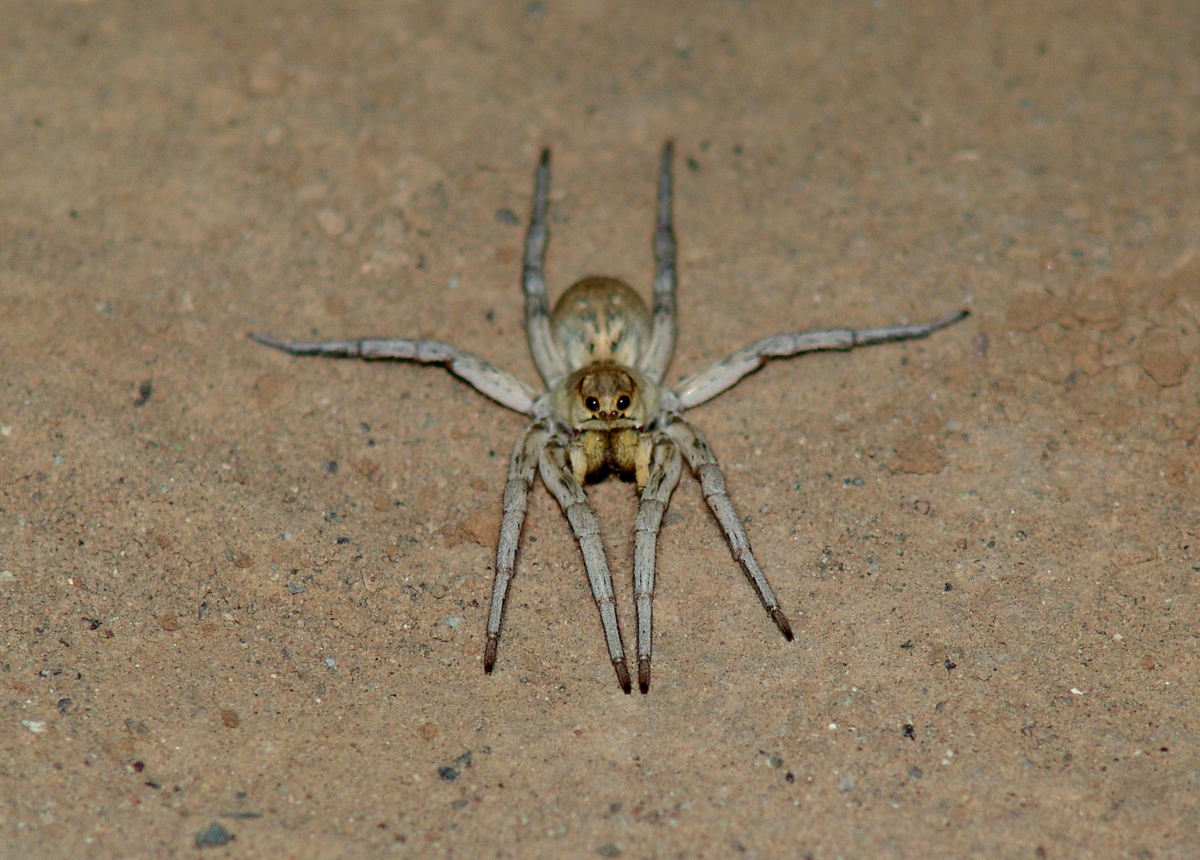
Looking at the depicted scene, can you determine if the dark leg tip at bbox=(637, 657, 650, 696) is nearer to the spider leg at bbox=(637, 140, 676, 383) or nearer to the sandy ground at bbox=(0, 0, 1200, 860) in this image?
the sandy ground at bbox=(0, 0, 1200, 860)

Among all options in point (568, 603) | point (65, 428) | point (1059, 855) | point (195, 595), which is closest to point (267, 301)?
point (65, 428)

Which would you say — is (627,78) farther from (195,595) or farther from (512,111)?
(195,595)

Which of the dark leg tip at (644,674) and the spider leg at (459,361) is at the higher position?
the spider leg at (459,361)

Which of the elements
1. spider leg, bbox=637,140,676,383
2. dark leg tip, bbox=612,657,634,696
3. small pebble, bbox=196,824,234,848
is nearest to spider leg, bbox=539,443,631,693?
dark leg tip, bbox=612,657,634,696

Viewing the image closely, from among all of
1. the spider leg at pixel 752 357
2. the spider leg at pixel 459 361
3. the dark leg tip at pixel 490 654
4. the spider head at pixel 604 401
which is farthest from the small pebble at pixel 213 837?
the spider leg at pixel 752 357

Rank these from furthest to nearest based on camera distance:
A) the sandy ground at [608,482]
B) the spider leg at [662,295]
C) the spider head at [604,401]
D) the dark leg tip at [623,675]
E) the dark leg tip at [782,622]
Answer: the spider leg at [662,295] → the spider head at [604,401] → the dark leg tip at [782,622] → the dark leg tip at [623,675] → the sandy ground at [608,482]

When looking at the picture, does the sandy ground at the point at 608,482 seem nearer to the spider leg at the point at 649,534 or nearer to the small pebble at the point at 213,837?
the small pebble at the point at 213,837
